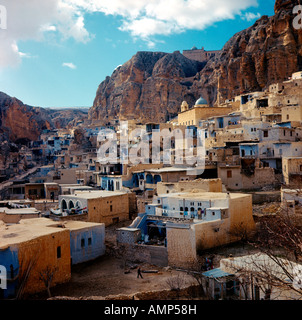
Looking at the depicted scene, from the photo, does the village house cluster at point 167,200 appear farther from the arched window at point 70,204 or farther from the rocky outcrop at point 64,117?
the rocky outcrop at point 64,117

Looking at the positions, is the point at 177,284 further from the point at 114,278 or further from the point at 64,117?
the point at 64,117

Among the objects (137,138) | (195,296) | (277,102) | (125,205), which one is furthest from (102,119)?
(195,296)

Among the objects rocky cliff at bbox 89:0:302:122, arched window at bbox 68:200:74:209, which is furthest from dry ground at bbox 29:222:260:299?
rocky cliff at bbox 89:0:302:122

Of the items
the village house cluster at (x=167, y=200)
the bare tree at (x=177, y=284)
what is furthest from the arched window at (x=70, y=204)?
the bare tree at (x=177, y=284)

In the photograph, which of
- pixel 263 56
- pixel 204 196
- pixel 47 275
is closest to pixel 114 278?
pixel 47 275

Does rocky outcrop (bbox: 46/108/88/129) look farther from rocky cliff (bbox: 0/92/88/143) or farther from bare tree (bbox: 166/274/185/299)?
bare tree (bbox: 166/274/185/299)

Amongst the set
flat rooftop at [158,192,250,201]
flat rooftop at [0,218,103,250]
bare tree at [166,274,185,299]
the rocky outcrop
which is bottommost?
bare tree at [166,274,185,299]

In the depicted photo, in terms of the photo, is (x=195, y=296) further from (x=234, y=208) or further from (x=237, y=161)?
(x=237, y=161)
